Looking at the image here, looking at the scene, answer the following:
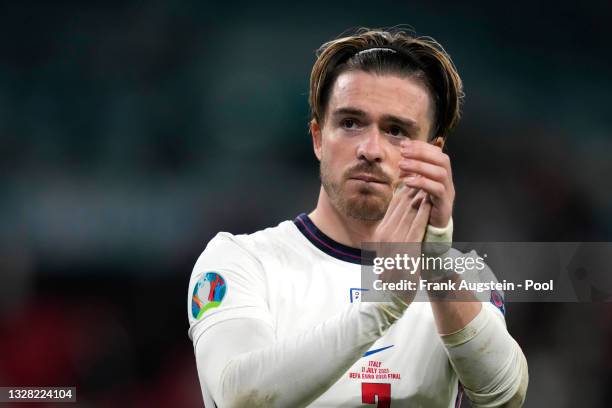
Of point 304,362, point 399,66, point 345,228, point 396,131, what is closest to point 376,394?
point 304,362

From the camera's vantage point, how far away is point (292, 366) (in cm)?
191

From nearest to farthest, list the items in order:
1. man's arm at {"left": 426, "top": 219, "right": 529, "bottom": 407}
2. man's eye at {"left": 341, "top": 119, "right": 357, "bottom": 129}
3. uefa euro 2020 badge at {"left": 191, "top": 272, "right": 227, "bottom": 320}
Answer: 1. man's arm at {"left": 426, "top": 219, "right": 529, "bottom": 407}
2. uefa euro 2020 badge at {"left": 191, "top": 272, "right": 227, "bottom": 320}
3. man's eye at {"left": 341, "top": 119, "right": 357, "bottom": 129}

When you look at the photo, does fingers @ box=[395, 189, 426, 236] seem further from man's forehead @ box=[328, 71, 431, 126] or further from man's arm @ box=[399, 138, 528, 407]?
man's forehead @ box=[328, 71, 431, 126]

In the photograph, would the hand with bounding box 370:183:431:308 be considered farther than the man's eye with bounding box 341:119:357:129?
No

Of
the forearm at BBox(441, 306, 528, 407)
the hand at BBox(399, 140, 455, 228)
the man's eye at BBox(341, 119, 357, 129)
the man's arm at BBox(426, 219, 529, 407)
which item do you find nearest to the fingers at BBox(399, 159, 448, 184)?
the hand at BBox(399, 140, 455, 228)

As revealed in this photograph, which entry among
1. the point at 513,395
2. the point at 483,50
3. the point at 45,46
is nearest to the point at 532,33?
the point at 483,50

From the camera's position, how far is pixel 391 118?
2.56 meters

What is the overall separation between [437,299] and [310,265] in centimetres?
56

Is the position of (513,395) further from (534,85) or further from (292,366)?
(534,85)

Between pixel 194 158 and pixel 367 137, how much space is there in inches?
108

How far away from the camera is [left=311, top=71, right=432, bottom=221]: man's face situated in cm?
251

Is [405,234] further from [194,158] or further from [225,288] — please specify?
[194,158]

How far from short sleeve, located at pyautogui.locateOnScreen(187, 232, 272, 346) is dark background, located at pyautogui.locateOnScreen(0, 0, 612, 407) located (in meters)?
2.28

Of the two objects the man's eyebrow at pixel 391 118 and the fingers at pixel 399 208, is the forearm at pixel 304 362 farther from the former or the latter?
the man's eyebrow at pixel 391 118
